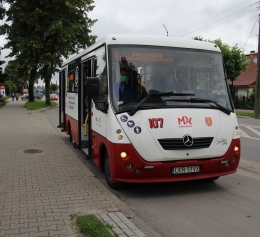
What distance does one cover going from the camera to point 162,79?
6051 millimetres

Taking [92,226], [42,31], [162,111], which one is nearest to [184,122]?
[162,111]

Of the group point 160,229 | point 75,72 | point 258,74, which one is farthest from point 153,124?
point 258,74

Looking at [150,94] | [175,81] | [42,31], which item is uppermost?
[42,31]

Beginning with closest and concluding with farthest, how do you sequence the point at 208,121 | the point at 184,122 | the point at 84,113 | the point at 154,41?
the point at 184,122
the point at 208,121
the point at 154,41
the point at 84,113

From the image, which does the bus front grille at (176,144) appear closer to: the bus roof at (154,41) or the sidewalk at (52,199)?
the sidewalk at (52,199)

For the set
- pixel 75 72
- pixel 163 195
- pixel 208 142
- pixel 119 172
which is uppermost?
pixel 75 72

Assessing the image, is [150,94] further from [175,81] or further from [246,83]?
[246,83]

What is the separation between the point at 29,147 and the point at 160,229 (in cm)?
723

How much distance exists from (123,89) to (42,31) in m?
29.8

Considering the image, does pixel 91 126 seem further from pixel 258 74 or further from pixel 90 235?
pixel 258 74

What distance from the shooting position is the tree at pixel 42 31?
3281 centimetres

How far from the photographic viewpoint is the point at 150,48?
20.2ft

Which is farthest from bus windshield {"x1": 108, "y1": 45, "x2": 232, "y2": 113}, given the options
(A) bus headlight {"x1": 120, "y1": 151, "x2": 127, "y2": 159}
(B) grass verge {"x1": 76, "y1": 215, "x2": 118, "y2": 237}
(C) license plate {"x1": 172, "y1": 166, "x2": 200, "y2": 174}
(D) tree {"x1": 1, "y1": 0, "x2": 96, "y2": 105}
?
(D) tree {"x1": 1, "y1": 0, "x2": 96, "y2": 105}

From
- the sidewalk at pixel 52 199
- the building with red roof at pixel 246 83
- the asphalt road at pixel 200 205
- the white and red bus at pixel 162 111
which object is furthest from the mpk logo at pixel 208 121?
the building with red roof at pixel 246 83
